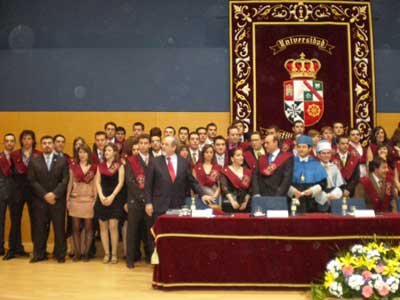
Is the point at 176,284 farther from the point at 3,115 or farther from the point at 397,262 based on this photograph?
the point at 3,115

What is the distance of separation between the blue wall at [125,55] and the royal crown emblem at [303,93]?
98cm

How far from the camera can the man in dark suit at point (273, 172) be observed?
547 cm

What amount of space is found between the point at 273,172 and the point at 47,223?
289 centimetres

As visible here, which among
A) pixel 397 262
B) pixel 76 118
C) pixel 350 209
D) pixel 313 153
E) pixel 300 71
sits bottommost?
pixel 397 262

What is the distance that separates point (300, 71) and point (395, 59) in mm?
1578

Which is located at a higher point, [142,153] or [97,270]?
[142,153]

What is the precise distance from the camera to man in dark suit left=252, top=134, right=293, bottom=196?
5.47 metres

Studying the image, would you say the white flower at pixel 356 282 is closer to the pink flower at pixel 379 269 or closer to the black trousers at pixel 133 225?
the pink flower at pixel 379 269

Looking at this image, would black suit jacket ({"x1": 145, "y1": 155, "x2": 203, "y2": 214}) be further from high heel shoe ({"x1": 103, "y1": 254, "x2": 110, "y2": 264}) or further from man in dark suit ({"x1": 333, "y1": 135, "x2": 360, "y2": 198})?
man in dark suit ({"x1": 333, "y1": 135, "x2": 360, "y2": 198})

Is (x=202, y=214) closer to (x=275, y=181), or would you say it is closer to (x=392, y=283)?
(x=275, y=181)

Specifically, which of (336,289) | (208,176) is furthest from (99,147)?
(336,289)

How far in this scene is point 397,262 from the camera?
3.89 meters

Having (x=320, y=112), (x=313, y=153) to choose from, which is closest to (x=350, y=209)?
(x=313, y=153)

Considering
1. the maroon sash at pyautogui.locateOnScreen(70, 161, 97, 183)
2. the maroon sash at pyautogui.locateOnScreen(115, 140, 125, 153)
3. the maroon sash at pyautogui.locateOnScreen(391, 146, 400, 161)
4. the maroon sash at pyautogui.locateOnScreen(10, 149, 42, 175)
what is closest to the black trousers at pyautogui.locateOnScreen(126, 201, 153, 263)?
the maroon sash at pyautogui.locateOnScreen(70, 161, 97, 183)
